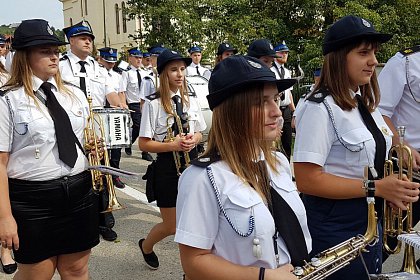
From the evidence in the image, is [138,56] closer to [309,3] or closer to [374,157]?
[374,157]

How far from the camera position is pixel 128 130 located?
→ 4734 millimetres

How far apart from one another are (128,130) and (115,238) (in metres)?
1.46

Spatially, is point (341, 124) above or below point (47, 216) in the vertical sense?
above

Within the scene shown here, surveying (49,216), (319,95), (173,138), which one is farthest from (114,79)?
(319,95)

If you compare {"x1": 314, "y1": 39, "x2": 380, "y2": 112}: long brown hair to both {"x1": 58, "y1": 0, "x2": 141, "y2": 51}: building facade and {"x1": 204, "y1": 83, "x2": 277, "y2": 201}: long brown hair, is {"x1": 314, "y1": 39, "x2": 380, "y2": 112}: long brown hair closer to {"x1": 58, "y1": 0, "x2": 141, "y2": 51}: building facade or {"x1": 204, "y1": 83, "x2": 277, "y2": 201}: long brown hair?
{"x1": 204, "y1": 83, "x2": 277, "y2": 201}: long brown hair

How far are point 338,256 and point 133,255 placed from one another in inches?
131

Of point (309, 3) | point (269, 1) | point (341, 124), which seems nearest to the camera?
point (341, 124)

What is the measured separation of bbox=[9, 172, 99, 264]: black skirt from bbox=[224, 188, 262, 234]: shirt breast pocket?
5.19 feet

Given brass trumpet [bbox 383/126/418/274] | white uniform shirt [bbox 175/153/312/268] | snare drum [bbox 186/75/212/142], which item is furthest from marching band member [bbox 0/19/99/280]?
snare drum [bbox 186/75/212/142]

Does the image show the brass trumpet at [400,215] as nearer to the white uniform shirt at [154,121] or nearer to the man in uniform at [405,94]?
the man in uniform at [405,94]

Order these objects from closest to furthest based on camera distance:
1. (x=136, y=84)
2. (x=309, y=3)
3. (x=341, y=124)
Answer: (x=341, y=124), (x=136, y=84), (x=309, y=3)

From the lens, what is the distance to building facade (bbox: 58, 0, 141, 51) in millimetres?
49594

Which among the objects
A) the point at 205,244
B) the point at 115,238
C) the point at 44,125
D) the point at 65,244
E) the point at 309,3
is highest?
the point at 309,3

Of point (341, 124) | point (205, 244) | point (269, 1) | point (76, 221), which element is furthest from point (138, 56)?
point (269, 1)
